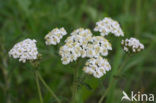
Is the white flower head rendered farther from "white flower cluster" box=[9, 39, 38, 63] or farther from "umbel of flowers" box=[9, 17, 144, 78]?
"white flower cluster" box=[9, 39, 38, 63]

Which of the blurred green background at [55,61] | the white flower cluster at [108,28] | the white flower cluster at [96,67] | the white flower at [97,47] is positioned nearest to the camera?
the white flower cluster at [96,67]

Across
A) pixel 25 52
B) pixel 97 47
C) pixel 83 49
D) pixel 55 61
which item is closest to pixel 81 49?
pixel 83 49

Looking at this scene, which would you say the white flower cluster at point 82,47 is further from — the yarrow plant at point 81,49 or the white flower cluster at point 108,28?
the white flower cluster at point 108,28

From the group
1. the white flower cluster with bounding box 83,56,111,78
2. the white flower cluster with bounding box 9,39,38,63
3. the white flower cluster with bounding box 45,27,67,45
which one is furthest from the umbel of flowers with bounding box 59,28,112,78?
the white flower cluster with bounding box 9,39,38,63

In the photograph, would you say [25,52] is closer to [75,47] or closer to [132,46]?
[75,47]

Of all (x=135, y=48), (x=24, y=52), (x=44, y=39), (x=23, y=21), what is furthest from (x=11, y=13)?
(x=135, y=48)

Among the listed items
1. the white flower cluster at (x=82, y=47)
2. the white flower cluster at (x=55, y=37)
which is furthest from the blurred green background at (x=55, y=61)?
the white flower cluster at (x=82, y=47)
